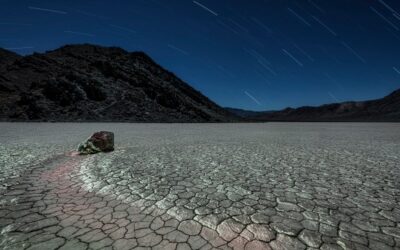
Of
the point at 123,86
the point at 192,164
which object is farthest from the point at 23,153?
the point at 123,86

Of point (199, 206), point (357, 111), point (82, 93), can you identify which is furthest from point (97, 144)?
point (357, 111)

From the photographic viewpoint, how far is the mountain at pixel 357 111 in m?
98.3

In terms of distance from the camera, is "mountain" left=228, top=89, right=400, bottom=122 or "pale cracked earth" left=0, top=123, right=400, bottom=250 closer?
"pale cracked earth" left=0, top=123, right=400, bottom=250

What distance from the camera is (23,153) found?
8.88 metres

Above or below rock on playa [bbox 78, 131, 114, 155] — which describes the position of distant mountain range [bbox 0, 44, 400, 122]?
above

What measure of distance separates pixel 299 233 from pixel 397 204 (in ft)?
7.56

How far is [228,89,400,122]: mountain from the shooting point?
9831 centimetres

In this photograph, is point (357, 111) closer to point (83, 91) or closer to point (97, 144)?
point (83, 91)

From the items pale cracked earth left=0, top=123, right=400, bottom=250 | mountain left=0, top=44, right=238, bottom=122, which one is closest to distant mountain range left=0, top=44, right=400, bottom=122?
mountain left=0, top=44, right=238, bottom=122

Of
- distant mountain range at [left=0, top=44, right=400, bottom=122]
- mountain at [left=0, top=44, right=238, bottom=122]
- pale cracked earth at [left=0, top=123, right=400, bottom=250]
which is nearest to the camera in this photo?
pale cracked earth at [left=0, top=123, right=400, bottom=250]

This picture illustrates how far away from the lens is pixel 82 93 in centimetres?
4978

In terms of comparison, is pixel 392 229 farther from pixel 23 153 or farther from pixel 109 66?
pixel 109 66

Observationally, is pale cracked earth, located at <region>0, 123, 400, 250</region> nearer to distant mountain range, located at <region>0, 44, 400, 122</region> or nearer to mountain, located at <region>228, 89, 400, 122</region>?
distant mountain range, located at <region>0, 44, 400, 122</region>

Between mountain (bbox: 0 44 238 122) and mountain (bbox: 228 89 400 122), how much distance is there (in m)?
56.1
